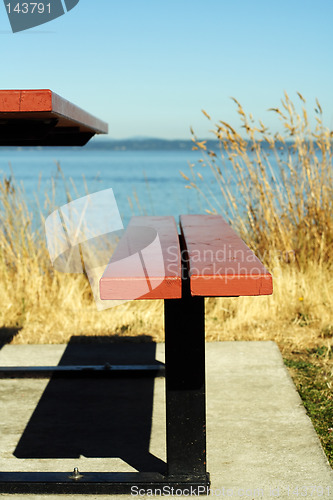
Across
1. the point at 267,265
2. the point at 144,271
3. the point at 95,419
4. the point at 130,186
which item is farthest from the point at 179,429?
the point at 130,186

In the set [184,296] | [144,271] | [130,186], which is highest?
[144,271]

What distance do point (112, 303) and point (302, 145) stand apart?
1.68 metres

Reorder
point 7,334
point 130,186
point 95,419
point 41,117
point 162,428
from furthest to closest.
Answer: point 130,186
point 7,334
point 95,419
point 162,428
point 41,117

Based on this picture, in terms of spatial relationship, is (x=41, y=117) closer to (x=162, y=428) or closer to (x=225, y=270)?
(x=225, y=270)

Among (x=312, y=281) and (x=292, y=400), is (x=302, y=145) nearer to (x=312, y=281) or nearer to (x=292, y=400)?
(x=312, y=281)

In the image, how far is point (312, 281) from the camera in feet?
12.3

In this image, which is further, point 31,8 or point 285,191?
point 285,191

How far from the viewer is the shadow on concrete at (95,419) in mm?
2039

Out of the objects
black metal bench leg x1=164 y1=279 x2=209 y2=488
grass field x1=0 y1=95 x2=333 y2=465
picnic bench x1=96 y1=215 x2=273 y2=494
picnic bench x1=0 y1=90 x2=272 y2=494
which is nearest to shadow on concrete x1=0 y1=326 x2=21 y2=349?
grass field x1=0 y1=95 x2=333 y2=465

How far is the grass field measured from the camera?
11.2ft

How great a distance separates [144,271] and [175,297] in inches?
4.1

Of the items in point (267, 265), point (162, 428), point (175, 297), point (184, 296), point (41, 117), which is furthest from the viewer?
point (267, 265)

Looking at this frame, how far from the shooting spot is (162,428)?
2221 mm

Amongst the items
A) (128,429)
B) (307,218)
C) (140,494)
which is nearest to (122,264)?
(140,494)
